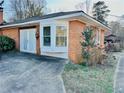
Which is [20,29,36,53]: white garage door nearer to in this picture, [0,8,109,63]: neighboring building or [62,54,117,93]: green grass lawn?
[0,8,109,63]: neighboring building

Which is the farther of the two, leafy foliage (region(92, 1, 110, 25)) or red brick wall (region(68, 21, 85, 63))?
leafy foliage (region(92, 1, 110, 25))

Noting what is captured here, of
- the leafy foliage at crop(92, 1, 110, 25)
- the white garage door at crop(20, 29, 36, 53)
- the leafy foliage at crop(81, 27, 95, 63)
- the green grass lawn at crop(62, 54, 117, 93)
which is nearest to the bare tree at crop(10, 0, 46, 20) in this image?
the leafy foliage at crop(92, 1, 110, 25)

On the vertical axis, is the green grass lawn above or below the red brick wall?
below

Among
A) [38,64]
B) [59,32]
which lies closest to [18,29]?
[59,32]

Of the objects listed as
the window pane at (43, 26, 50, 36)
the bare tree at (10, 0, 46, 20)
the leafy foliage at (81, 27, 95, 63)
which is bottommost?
the leafy foliage at (81, 27, 95, 63)

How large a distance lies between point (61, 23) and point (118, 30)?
4018cm

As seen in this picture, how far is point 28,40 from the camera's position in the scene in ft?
63.0

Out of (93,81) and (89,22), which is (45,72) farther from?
(89,22)

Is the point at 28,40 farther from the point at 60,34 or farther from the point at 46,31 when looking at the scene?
the point at 60,34

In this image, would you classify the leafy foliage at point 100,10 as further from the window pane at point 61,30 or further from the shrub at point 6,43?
the window pane at point 61,30

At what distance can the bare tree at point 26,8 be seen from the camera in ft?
135

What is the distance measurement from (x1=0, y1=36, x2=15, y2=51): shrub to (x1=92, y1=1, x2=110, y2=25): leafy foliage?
34459 millimetres

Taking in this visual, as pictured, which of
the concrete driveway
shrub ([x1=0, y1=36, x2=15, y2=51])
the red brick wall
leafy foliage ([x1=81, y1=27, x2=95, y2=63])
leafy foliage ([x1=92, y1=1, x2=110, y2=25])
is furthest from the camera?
leafy foliage ([x1=92, y1=1, x2=110, y2=25])

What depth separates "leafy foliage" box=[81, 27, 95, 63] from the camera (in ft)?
52.3
